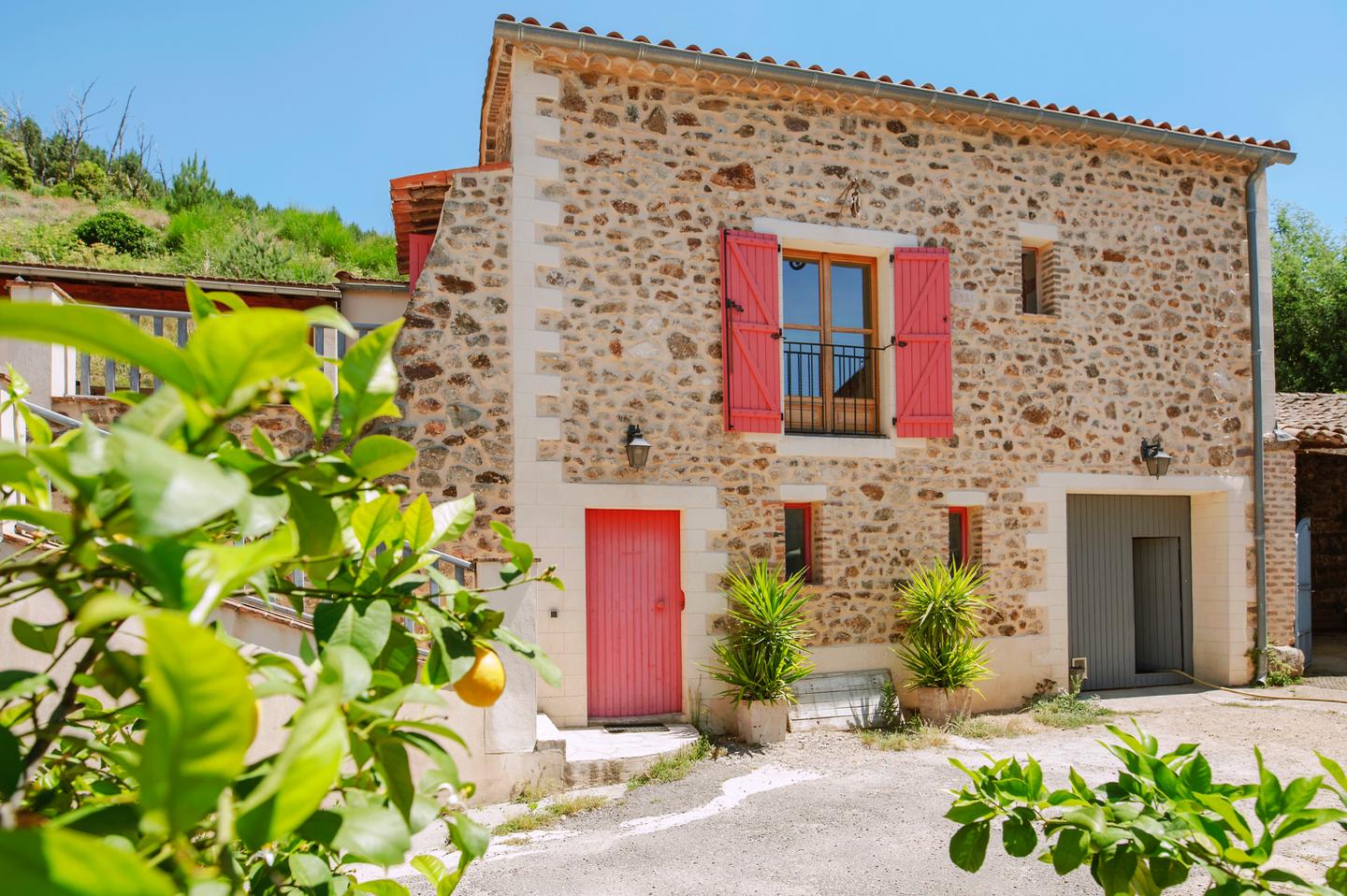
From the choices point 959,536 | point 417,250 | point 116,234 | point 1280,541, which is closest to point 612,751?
point 959,536

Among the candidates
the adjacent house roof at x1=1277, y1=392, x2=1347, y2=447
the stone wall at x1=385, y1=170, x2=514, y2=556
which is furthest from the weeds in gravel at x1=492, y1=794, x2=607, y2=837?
the adjacent house roof at x1=1277, y1=392, x2=1347, y2=447

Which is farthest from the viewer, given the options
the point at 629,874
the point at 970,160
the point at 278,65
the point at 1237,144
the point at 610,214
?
the point at 278,65

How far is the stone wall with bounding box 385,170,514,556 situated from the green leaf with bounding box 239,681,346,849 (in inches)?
228

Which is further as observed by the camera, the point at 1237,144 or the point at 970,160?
the point at 1237,144

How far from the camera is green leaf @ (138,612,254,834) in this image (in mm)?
361

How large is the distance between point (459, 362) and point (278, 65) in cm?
2541

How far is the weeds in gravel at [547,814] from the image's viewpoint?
4.73 m

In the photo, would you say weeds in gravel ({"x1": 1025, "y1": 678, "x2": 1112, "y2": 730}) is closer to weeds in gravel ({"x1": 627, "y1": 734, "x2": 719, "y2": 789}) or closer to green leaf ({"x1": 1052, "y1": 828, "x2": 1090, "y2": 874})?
weeds in gravel ({"x1": 627, "y1": 734, "x2": 719, "y2": 789})

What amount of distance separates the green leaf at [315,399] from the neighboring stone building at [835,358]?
5619 mm

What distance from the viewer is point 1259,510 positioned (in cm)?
834

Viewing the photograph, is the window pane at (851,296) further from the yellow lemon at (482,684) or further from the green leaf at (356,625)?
the green leaf at (356,625)

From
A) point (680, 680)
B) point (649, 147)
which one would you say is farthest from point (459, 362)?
point (680, 680)

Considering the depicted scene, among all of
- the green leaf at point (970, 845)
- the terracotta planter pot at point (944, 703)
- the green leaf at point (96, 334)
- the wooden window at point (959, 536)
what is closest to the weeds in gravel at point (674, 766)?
the terracotta planter pot at point (944, 703)

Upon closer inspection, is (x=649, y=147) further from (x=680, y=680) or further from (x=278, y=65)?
(x=278, y=65)
